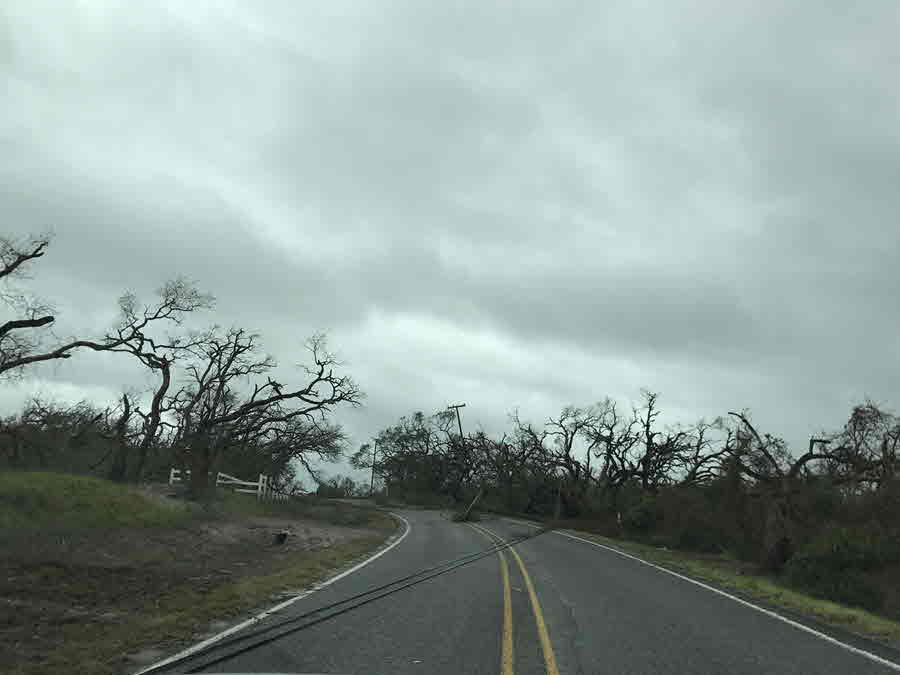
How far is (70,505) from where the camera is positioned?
1759 cm

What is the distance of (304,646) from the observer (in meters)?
7.50

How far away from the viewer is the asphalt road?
7172 mm

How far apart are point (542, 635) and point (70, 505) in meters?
14.1

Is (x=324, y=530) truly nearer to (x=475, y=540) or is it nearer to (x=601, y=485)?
(x=475, y=540)

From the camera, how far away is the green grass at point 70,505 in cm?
1560

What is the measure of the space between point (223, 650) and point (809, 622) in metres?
9.24

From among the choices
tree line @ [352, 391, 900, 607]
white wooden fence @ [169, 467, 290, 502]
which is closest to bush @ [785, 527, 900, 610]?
tree line @ [352, 391, 900, 607]

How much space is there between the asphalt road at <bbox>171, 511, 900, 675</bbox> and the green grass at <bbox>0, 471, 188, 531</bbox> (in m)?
7.01

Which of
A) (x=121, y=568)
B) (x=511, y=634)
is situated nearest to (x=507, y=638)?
(x=511, y=634)

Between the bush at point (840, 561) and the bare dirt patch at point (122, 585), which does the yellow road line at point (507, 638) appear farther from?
the bush at point (840, 561)

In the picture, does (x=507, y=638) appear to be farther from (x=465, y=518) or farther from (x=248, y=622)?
(x=465, y=518)

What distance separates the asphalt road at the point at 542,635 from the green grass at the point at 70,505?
7012 mm

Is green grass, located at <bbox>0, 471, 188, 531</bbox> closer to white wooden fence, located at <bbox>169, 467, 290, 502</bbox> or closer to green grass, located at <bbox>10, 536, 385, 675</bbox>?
green grass, located at <bbox>10, 536, 385, 675</bbox>

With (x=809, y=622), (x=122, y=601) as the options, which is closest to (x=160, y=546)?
(x=122, y=601)
